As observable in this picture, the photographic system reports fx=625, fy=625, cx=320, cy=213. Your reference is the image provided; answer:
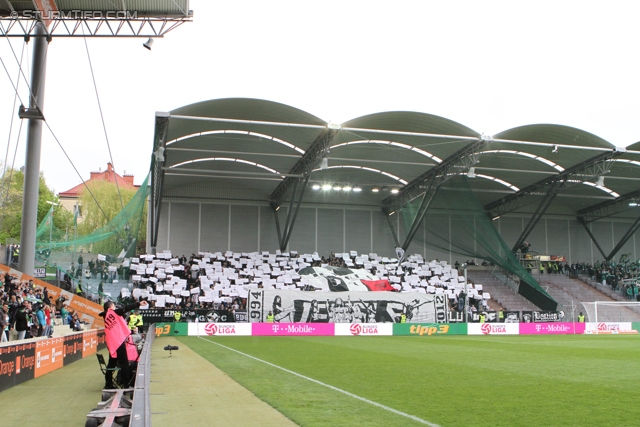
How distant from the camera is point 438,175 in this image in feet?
140

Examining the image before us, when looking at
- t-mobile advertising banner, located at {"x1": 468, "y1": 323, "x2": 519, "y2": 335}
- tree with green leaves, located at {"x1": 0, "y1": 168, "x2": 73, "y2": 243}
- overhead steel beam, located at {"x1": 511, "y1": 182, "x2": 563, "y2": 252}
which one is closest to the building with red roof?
tree with green leaves, located at {"x1": 0, "y1": 168, "x2": 73, "y2": 243}

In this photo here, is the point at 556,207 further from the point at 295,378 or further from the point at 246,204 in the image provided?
the point at 295,378

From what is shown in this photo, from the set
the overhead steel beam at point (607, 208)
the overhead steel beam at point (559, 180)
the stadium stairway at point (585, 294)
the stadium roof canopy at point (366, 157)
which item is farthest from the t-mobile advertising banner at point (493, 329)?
the overhead steel beam at point (607, 208)

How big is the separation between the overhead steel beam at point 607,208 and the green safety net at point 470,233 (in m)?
13.7

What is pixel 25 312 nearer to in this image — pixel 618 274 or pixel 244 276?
pixel 244 276

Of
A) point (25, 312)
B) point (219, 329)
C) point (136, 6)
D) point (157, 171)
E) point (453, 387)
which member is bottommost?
point (219, 329)

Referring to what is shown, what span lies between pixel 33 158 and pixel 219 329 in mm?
12639

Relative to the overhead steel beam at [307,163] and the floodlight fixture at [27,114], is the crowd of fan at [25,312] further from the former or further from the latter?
the overhead steel beam at [307,163]

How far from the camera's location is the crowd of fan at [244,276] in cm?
3906

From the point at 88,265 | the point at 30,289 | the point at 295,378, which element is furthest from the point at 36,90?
the point at 295,378

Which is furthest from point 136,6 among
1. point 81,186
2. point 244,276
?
point 81,186

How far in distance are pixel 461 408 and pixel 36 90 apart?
22.3m

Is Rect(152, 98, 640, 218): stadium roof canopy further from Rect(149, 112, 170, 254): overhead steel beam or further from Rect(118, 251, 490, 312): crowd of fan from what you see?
Rect(118, 251, 490, 312): crowd of fan

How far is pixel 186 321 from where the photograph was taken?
112 feet
